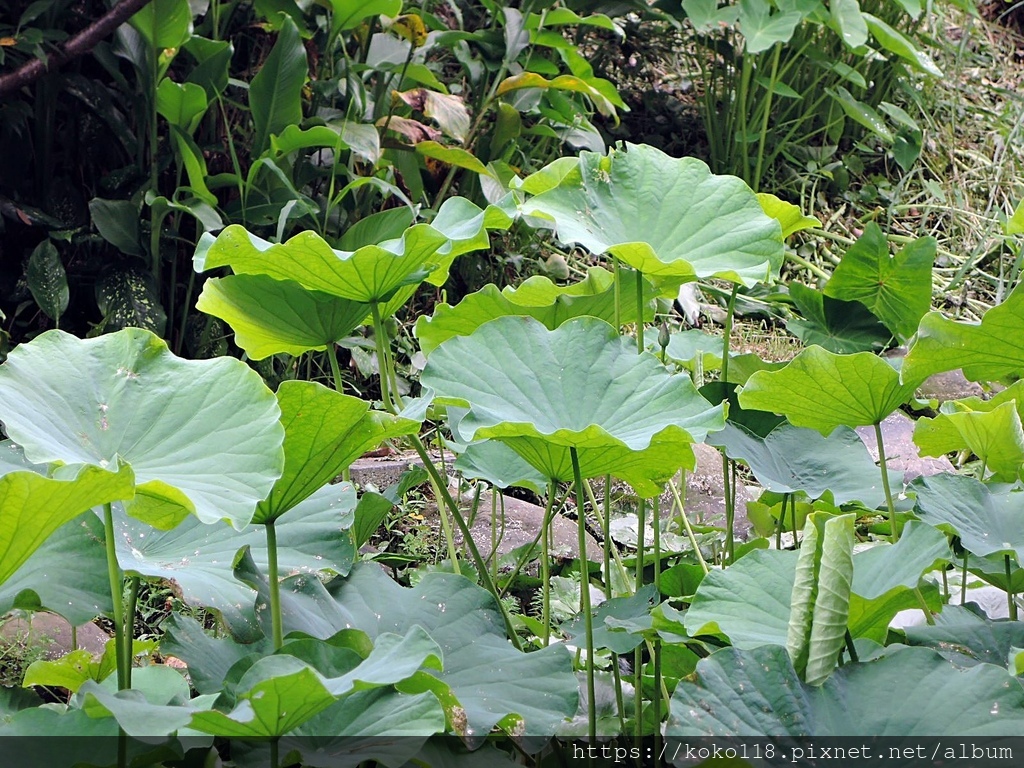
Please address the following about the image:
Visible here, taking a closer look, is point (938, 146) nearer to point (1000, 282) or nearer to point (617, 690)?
point (1000, 282)

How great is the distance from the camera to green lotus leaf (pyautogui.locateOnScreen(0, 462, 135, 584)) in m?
0.53

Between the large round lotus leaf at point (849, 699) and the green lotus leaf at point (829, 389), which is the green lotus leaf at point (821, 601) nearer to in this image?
the large round lotus leaf at point (849, 699)

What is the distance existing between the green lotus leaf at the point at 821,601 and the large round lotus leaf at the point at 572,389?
161 millimetres

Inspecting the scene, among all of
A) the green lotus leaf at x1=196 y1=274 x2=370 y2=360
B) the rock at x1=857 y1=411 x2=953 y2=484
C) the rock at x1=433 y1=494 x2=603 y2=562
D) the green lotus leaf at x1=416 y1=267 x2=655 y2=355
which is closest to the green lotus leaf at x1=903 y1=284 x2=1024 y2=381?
Answer: the green lotus leaf at x1=416 y1=267 x2=655 y2=355

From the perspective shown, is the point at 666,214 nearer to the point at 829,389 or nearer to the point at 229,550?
the point at 829,389

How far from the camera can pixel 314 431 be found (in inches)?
28.6

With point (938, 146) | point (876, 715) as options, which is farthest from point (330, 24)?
point (938, 146)

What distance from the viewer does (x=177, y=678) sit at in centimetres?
73

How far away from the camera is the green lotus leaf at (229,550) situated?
716 millimetres

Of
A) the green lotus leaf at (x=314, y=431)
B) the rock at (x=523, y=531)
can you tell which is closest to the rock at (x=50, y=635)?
the rock at (x=523, y=531)

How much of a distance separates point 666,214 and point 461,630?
0.45 metres

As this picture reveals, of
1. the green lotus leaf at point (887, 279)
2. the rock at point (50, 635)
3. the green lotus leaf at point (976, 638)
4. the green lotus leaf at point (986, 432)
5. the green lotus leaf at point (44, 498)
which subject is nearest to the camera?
the green lotus leaf at point (44, 498)

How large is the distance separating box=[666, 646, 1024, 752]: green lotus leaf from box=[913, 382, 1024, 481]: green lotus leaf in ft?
1.00

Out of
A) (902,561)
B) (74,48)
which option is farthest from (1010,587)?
(74,48)
